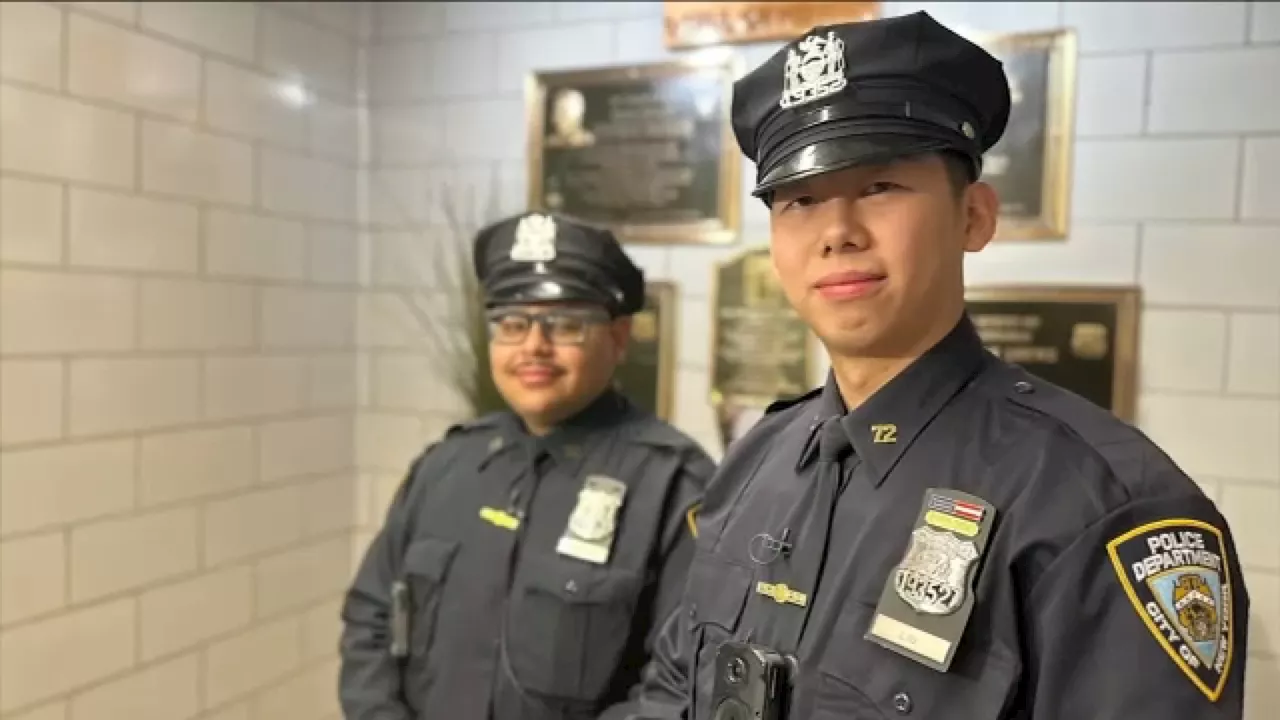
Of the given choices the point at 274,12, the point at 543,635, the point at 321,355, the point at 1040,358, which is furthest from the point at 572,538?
the point at 274,12

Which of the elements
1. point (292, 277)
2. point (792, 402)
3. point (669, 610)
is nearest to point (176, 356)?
point (292, 277)

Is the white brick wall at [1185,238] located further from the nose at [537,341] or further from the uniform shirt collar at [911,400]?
the uniform shirt collar at [911,400]

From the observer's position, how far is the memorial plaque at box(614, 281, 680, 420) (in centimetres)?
193

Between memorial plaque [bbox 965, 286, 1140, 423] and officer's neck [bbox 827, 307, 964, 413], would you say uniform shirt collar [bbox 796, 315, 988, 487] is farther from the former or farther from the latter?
memorial plaque [bbox 965, 286, 1140, 423]

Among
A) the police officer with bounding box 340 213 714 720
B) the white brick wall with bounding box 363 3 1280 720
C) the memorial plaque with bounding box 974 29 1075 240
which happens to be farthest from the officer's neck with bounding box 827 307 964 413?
the memorial plaque with bounding box 974 29 1075 240

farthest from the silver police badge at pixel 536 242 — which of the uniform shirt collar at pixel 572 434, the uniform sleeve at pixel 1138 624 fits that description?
the uniform sleeve at pixel 1138 624

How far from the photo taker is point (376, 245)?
221cm

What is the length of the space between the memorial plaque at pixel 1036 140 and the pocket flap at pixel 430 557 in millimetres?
968

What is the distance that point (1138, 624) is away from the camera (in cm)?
75

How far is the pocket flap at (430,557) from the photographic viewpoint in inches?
58.6

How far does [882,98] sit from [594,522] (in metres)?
0.74

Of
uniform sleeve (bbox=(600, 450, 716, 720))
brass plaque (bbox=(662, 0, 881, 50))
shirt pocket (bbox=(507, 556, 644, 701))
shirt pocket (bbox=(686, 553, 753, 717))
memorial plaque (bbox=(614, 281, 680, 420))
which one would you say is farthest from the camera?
memorial plaque (bbox=(614, 281, 680, 420))

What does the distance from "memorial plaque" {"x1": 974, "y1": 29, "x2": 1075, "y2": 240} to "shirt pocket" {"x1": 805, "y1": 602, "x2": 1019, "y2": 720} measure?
3.15 ft

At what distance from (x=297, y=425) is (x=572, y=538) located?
0.87 meters
